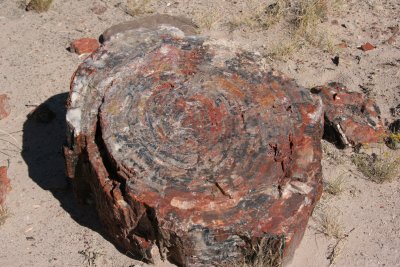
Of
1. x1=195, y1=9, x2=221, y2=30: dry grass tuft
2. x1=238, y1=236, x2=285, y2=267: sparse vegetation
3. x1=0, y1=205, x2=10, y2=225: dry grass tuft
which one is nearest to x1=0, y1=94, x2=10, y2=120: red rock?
x1=0, y1=205, x2=10, y2=225: dry grass tuft

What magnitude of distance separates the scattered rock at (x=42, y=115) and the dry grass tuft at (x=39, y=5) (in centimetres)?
168

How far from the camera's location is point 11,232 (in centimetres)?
477

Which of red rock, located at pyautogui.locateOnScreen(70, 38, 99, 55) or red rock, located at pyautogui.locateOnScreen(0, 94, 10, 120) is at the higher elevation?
red rock, located at pyautogui.locateOnScreen(70, 38, 99, 55)

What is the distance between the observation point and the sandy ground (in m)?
4.62

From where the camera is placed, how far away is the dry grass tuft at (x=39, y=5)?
22.4 ft

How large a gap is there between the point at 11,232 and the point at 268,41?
133 inches

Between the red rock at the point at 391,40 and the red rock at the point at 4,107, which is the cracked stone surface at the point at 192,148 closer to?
the red rock at the point at 4,107

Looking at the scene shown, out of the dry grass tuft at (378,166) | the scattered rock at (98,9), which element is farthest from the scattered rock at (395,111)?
the scattered rock at (98,9)

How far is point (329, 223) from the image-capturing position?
4695 mm

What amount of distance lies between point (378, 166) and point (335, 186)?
1.56 feet

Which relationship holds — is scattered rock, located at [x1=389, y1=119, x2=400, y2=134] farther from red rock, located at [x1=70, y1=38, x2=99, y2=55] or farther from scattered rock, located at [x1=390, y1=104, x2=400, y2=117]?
red rock, located at [x1=70, y1=38, x2=99, y2=55]

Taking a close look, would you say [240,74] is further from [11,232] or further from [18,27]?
[18,27]

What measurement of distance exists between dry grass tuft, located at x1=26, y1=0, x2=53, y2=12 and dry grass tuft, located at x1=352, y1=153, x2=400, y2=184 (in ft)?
12.8

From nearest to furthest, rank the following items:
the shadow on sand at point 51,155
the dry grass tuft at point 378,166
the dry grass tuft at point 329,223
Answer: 1. the dry grass tuft at point 329,223
2. the shadow on sand at point 51,155
3. the dry grass tuft at point 378,166
